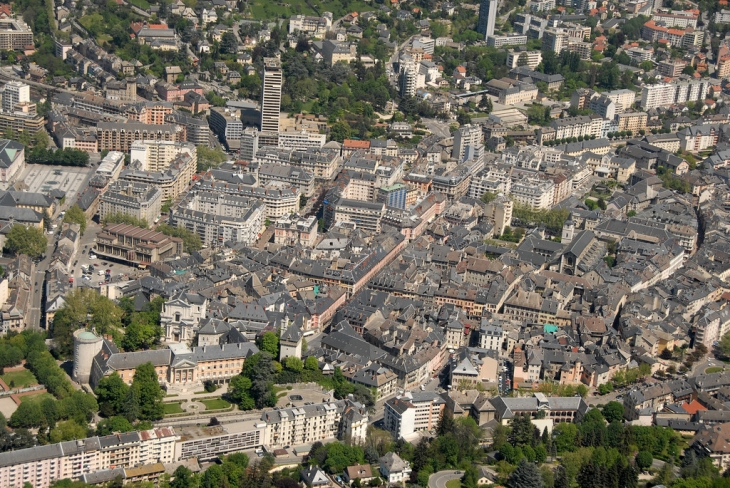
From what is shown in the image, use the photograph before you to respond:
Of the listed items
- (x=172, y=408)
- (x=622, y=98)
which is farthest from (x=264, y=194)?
(x=622, y=98)

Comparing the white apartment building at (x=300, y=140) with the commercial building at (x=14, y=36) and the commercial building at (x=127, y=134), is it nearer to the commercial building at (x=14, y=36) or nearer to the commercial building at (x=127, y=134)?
the commercial building at (x=127, y=134)

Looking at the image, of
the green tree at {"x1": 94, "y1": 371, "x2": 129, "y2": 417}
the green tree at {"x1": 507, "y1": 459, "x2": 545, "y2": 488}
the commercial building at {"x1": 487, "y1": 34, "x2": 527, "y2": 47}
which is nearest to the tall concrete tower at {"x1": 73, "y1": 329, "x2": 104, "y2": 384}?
the green tree at {"x1": 94, "y1": 371, "x2": 129, "y2": 417}

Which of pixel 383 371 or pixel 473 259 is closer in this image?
pixel 383 371

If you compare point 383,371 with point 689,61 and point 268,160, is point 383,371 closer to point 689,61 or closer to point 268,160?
point 268,160

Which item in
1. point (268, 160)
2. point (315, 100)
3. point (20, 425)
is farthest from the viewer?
point (315, 100)

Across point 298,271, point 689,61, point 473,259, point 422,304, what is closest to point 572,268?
point 473,259
